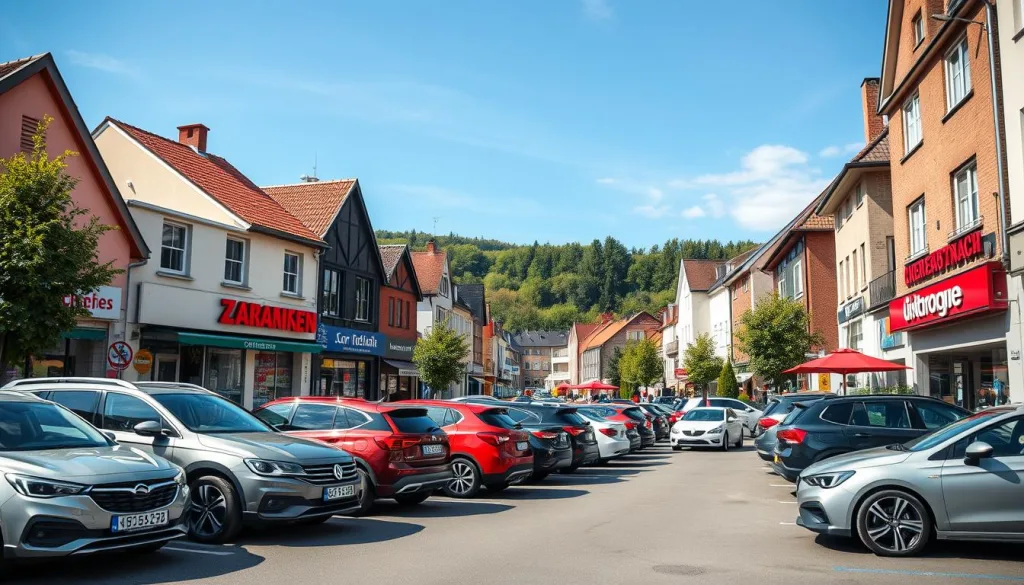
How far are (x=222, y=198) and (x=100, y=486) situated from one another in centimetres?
2021

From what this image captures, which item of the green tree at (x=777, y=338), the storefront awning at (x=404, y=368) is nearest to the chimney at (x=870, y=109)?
the green tree at (x=777, y=338)

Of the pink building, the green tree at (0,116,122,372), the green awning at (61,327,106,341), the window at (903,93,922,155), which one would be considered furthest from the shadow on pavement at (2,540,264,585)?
the window at (903,93,922,155)

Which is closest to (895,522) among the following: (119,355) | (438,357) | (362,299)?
(119,355)

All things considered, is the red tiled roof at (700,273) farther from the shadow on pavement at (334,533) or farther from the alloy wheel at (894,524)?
the alloy wheel at (894,524)

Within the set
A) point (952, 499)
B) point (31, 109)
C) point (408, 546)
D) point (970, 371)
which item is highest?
point (31, 109)

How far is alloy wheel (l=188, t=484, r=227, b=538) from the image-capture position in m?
9.10

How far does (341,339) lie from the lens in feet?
102

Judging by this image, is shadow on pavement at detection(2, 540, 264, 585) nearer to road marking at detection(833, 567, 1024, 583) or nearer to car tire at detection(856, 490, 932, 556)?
road marking at detection(833, 567, 1024, 583)

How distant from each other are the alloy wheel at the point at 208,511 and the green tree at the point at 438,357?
2628 centimetres

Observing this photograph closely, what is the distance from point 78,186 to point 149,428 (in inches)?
518

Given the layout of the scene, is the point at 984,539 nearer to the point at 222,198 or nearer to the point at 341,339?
the point at 222,198

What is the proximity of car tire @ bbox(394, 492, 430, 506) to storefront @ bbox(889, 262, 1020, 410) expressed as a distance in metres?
12.1

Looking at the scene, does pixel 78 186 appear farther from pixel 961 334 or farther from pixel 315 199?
pixel 961 334

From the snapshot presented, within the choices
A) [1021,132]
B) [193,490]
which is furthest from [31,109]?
[1021,132]
